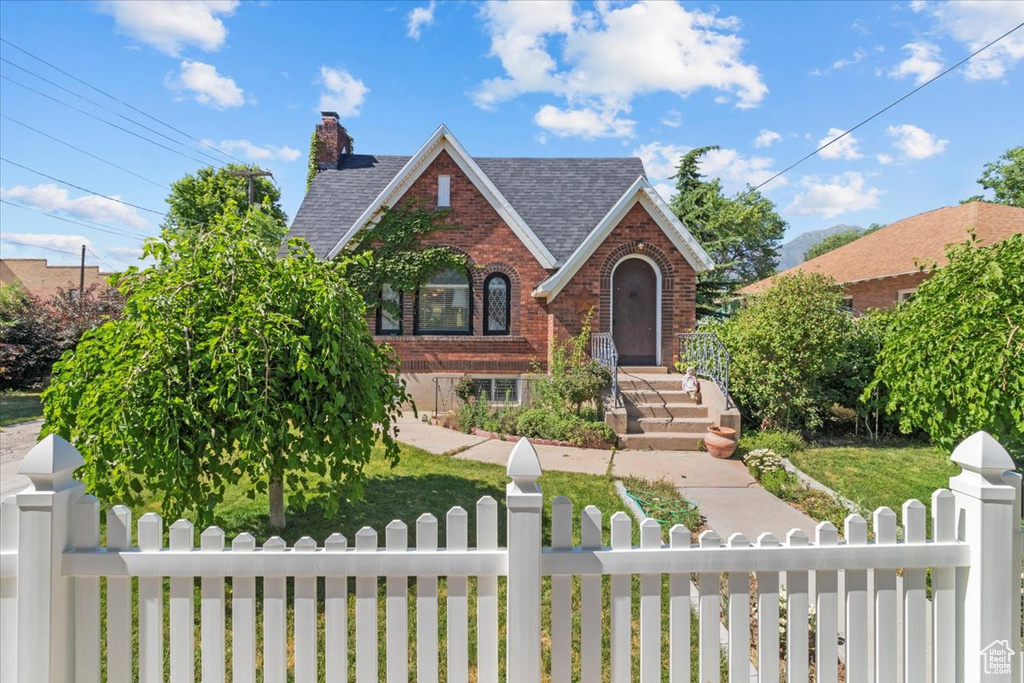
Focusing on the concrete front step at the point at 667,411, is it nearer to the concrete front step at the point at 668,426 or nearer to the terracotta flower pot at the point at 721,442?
the concrete front step at the point at 668,426

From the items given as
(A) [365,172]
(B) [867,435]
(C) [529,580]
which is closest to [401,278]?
(A) [365,172]

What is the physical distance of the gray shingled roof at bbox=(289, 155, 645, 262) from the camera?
14250 mm

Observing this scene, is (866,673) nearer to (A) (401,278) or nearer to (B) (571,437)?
(B) (571,437)

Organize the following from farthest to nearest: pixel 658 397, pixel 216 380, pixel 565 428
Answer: pixel 658 397
pixel 565 428
pixel 216 380

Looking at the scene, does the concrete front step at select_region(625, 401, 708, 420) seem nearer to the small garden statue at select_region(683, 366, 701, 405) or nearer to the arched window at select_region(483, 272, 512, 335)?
the small garden statue at select_region(683, 366, 701, 405)

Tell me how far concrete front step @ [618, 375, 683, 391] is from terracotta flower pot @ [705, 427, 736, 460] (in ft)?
7.78

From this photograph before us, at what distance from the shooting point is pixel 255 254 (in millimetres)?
4172

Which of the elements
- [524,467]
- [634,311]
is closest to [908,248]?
[634,311]

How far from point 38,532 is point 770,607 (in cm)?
308

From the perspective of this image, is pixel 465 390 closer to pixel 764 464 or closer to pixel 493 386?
pixel 493 386

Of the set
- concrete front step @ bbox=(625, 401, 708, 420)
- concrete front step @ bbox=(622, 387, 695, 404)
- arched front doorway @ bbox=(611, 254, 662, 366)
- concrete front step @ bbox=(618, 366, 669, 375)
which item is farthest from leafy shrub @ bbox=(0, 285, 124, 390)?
concrete front step @ bbox=(625, 401, 708, 420)

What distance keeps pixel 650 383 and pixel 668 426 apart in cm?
181

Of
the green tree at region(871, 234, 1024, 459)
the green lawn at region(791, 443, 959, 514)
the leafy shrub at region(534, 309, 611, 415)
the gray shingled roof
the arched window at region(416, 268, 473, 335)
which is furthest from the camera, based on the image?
the gray shingled roof

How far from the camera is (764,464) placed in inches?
284
